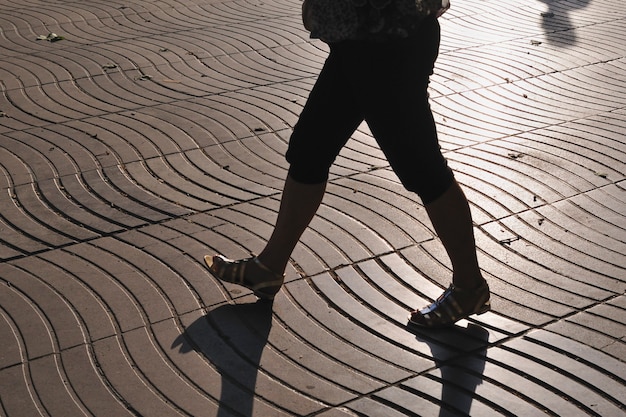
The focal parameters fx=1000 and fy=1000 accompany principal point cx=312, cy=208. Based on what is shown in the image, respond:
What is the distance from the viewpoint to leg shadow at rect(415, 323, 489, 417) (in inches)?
137

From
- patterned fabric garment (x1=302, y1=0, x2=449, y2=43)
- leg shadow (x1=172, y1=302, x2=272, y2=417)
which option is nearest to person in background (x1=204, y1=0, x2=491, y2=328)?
patterned fabric garment (x1=302, y1=0, x2=449, y2=43)

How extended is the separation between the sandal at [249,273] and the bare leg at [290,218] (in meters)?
0.03

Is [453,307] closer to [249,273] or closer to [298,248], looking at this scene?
[249,273]

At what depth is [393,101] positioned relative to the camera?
3570 millimetres

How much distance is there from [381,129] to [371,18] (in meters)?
0.41

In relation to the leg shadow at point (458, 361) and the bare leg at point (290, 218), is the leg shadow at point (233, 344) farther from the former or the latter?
the leg shadow at point (458, 361)

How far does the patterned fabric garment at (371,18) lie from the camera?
346cm

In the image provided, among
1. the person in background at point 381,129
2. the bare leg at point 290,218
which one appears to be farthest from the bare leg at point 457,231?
the bare leg at point 290,218

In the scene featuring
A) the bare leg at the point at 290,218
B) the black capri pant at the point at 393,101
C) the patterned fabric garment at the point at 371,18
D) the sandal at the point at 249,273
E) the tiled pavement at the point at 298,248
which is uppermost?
the patterned fabric garment at the point at 371,18

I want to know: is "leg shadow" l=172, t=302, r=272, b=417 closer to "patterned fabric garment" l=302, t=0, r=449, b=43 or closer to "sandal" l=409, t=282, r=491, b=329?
"sandal" l=409, t=282, r=491, b=329

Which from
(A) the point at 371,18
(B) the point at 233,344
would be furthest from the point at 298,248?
(A) the point at 371,18

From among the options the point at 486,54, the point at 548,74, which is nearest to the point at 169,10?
the point at 486,54

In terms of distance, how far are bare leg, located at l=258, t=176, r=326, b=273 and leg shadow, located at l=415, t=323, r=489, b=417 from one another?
2.10 ft

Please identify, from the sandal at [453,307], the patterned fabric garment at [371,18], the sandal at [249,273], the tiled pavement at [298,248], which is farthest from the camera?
the sandal at [249,273]
